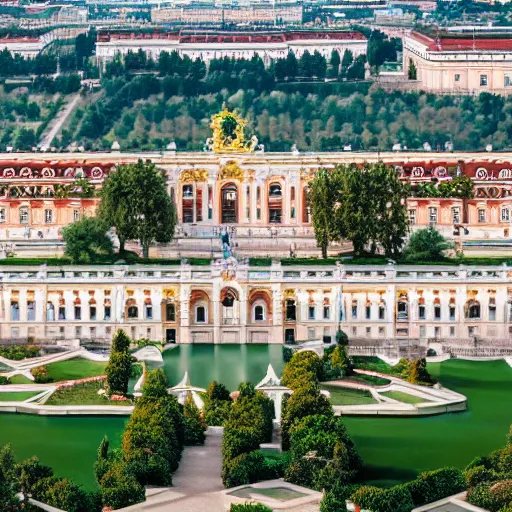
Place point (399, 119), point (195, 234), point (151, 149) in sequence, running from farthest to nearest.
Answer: point (399, 119), point (151, 149), point (195, 234)

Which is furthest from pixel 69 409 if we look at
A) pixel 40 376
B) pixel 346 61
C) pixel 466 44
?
pixel 346 61

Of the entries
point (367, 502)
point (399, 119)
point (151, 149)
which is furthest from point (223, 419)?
point (399, 119)

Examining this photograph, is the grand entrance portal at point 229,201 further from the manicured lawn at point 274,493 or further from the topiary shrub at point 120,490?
the topiary shrub at point 120,490

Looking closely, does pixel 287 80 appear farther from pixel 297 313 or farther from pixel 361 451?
pixel 361 451

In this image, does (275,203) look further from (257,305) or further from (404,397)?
(404,397)

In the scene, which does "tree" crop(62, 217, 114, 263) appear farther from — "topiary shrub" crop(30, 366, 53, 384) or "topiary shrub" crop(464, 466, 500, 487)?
"topiary shrub" crop(464, 466, 500, 487)

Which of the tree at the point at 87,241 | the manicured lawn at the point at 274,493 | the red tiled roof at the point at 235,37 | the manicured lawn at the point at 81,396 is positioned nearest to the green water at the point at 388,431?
the manicured lawn at the point at 81,396
